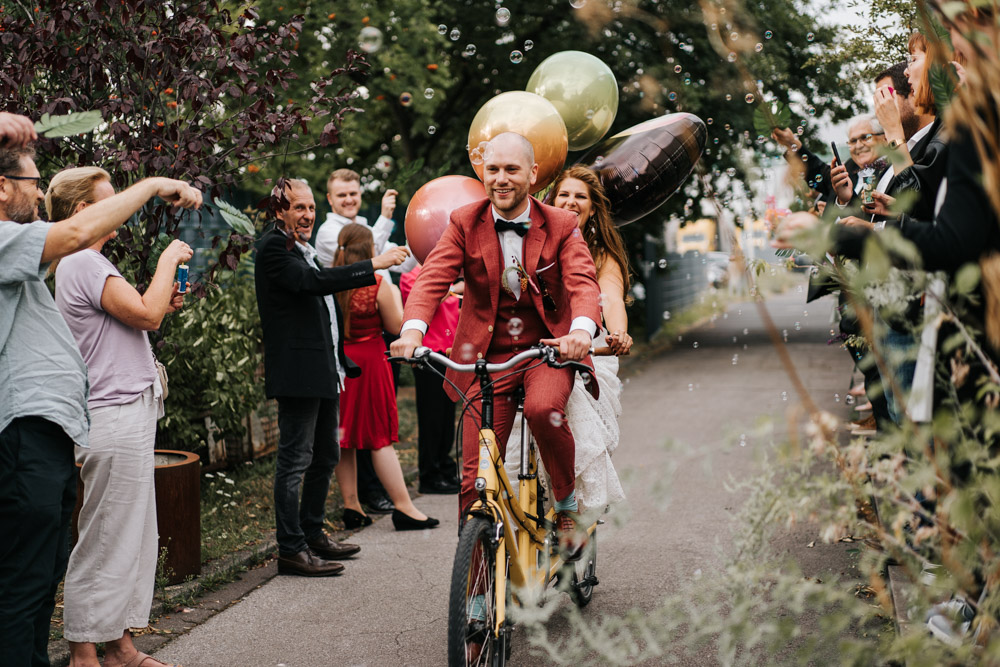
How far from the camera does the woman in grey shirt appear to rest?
147 inches

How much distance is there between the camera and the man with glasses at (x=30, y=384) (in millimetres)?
2955

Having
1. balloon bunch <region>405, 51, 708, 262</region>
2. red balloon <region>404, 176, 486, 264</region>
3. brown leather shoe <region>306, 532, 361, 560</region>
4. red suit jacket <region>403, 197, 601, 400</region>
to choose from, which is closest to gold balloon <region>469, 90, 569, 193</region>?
balloon bunch <region>405, 51, 708, 262</region>

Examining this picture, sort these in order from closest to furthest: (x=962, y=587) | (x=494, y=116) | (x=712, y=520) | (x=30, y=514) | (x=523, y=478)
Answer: (x=962, y=587), (x=30, y=514), (x=523, y=478), (x=494, y=116), (x=712, y=520)

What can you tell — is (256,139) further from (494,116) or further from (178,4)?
(494,116)

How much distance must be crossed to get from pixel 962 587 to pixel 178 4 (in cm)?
470

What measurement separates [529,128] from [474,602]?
2924 millimetres

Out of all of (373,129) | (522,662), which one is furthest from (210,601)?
(373,129)

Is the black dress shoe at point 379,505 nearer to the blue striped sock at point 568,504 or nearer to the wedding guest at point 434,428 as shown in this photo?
the wedding guest at point 434,428

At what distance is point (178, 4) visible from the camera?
5031 millimetres

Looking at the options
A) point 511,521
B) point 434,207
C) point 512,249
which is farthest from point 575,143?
point 511,521

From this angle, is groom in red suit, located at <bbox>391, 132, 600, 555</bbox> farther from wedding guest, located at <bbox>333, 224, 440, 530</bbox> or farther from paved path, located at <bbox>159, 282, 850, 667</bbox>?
wedding guest, located at <bbox>333, 224, 440, 530</bbox>

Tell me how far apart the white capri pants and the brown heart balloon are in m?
3.04

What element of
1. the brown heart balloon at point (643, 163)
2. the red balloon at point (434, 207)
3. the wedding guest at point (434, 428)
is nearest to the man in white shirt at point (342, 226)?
the wedding guest at point (434, 428)

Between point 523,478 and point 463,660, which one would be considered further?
point 523,478
